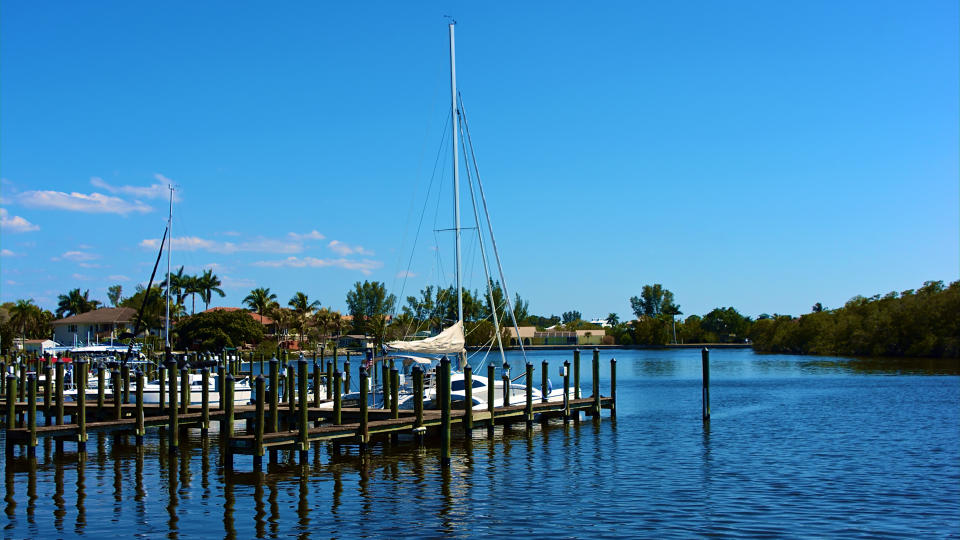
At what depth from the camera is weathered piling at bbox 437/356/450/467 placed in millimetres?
25812

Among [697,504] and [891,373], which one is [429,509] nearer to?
[697,504]

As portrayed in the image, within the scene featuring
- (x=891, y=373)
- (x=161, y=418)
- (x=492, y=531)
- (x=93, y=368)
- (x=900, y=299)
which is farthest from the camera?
(x=900, y=299)

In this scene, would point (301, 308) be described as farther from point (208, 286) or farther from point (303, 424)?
point (303, 424)

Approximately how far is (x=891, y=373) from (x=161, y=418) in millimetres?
67161

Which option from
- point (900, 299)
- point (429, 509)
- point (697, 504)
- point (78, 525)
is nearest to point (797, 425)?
point (697, 504)

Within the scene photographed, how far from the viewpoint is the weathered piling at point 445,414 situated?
25812 mm

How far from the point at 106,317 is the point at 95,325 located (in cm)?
170

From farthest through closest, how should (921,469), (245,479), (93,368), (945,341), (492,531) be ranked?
(945,341) → (93,368) → (921,469) → (245,479) → (492,531)

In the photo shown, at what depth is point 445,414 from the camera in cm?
2641

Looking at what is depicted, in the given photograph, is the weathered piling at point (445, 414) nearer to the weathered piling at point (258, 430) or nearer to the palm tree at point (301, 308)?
the weathered piling at point (258, 430)

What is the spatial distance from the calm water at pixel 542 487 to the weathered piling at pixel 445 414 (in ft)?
1.82

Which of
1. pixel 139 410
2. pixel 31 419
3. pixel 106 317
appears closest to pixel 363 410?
pixel 139 410

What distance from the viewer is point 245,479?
23438 mm

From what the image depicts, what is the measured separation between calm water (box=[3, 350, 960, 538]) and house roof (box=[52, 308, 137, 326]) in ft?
299
